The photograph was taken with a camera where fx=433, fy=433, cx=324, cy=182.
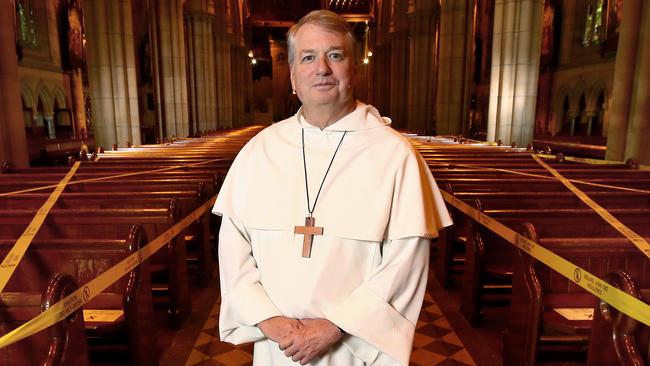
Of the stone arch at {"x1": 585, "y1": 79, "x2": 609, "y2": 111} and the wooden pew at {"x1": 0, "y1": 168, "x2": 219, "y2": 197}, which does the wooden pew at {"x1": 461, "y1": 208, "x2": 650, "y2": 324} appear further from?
the stone arch at {"x1": 585, "y1": 79, "x2": 609, "y2": 111}

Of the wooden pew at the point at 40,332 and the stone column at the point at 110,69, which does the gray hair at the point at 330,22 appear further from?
the stone column at the point at 110,69

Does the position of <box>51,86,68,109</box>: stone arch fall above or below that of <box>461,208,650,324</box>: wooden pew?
above

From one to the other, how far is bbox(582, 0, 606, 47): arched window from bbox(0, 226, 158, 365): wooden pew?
1972cm

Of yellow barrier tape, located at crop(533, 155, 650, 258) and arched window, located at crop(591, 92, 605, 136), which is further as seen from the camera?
arched window, located at crop(591, 92, 605, 136)

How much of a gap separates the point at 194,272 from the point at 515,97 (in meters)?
8.79

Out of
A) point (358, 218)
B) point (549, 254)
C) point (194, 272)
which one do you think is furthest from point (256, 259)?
point (194, 272)

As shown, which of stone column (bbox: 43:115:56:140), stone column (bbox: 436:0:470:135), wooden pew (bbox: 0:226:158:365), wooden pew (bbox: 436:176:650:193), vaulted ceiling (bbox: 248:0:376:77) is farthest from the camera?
vaulted ceiling (bbox: 248:0:376:77)

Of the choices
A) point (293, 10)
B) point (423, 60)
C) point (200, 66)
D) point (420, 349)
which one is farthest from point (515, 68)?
point (293, 10)

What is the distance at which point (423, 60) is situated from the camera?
20.1m

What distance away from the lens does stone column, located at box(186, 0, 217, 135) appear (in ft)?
69.6

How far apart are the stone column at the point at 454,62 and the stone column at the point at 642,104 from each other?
8244mm

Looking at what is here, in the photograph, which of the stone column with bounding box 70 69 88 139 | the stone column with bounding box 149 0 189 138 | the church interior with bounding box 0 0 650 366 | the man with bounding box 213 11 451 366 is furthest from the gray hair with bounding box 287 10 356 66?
the stone column with bounding box 70 69 88 139

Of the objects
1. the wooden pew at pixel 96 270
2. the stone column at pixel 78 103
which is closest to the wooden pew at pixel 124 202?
the wooden pew at pixel 96 270

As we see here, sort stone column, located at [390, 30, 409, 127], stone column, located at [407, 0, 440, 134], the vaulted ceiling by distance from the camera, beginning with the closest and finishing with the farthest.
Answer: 1. stone column, located at [407, 0, 440, 134]
2. stone column, located at [390, 30, 409, 127]
3. the vaulted ceiling
